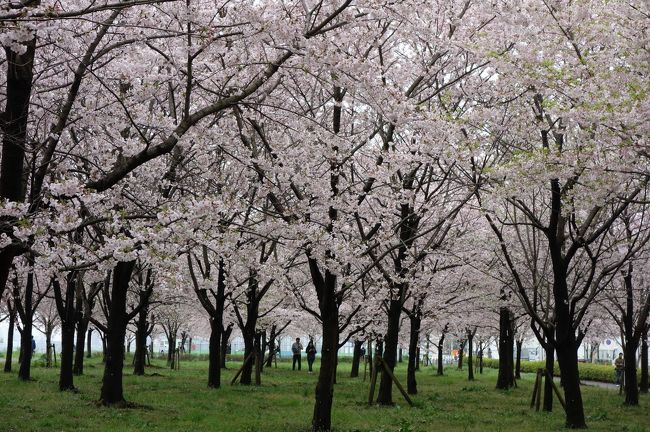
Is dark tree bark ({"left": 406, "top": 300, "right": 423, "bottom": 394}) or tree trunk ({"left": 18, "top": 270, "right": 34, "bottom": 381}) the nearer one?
tree trunk ({"left": 18, "top": 270, "right": 34, "bottom": 381})

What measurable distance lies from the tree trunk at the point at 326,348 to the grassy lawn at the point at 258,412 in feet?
1.55

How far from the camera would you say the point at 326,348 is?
40.1 ft

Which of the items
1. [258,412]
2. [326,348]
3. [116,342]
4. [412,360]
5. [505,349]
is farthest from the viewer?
[505,349]

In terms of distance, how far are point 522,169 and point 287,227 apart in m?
3.98

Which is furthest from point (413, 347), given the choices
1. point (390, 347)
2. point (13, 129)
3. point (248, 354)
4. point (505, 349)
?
point (13, 129)

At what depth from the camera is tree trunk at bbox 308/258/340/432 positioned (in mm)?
11844

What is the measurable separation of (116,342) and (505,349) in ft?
49.0

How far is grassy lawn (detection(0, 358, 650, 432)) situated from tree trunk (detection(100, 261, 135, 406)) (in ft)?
1.77

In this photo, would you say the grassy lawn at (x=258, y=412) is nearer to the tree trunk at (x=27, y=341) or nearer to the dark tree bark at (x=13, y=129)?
the tree trunk at (x=27, y=341)

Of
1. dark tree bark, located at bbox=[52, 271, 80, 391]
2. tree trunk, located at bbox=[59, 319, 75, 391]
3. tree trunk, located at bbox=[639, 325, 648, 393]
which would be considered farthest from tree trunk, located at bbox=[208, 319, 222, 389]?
tree trunk, located at bbox=[639, 325, 648, 393]

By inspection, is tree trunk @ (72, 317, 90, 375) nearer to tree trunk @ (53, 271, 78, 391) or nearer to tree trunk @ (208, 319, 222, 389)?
tree trunk @ (53, 271, 78, 391)

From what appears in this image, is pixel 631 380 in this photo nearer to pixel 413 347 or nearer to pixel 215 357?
pixel 413 347

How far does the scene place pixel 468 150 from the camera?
1108 cm

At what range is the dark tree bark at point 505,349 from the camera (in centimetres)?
2427
